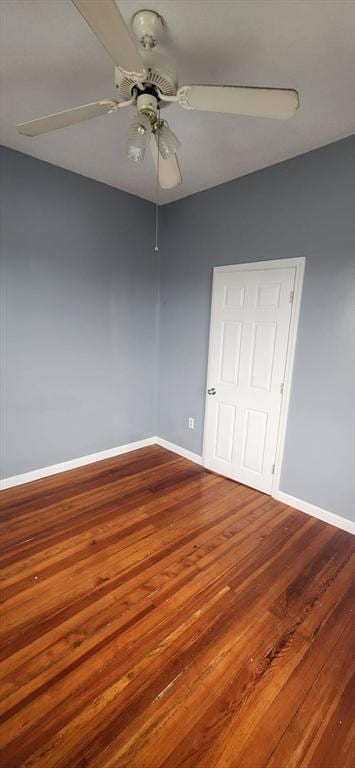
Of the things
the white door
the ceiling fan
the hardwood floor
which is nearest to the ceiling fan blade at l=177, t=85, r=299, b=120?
the ceiling fan

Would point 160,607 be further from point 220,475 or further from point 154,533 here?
point 220,475

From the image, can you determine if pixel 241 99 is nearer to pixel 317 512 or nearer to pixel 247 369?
pixel 247 369

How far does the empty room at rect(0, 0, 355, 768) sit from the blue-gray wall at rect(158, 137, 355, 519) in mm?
16

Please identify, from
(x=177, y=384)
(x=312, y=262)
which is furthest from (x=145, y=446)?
(x=312, y=262)

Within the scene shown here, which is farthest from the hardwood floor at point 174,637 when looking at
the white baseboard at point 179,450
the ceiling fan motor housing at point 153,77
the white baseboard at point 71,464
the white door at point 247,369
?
the ceiling fan motor housing at point 153,77

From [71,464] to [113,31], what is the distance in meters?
Result: 3.03

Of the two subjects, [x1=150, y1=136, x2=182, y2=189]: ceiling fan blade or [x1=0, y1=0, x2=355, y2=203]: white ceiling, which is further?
[x1=150, y1=136, x2=182, y2=189]: ceiling fan blade

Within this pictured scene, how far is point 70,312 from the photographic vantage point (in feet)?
9.59

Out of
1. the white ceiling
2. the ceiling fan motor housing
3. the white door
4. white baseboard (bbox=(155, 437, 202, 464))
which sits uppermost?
the white ceiling

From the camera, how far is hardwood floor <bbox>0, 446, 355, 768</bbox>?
1133 mm

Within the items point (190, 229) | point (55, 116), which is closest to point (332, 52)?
point (55, 116)

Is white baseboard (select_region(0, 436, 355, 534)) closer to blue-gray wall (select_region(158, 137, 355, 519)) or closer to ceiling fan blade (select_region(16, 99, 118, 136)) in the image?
blue-gray wall (select_region(158, 137, 355, 519))

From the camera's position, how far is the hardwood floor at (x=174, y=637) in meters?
1.13

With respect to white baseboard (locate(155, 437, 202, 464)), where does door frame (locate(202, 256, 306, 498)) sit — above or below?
above
